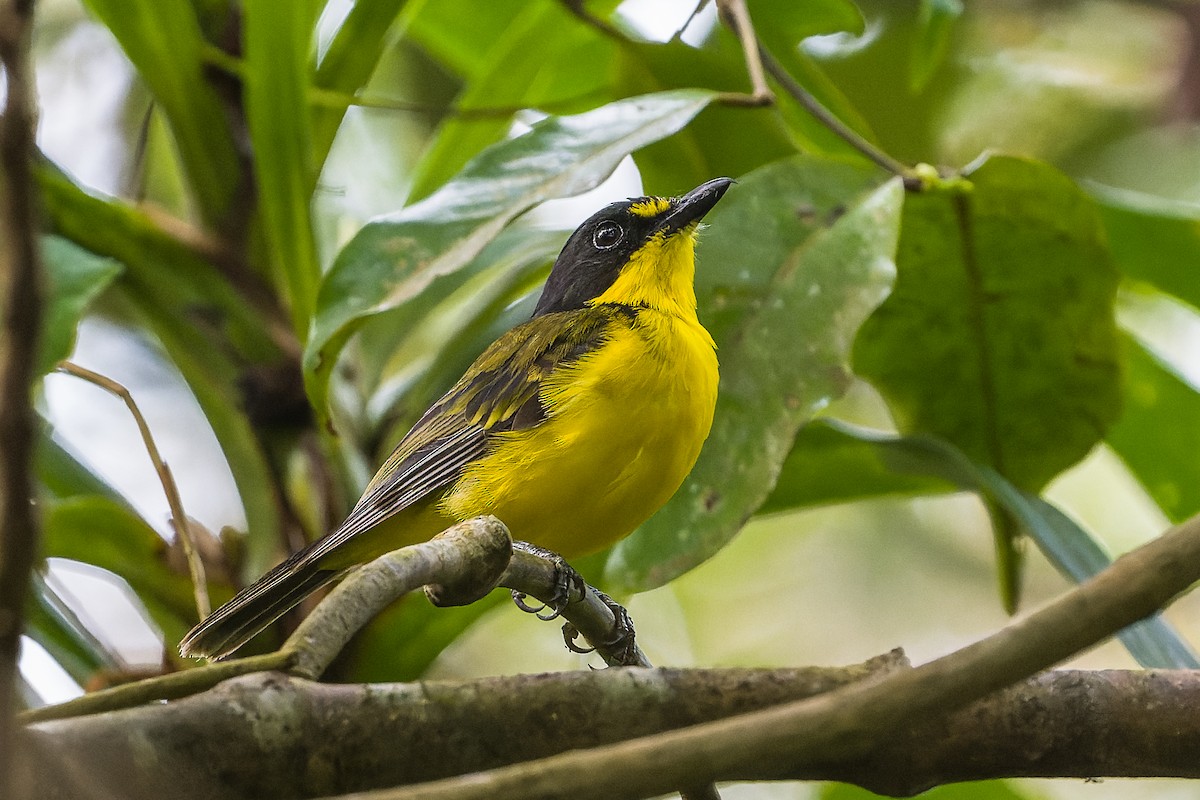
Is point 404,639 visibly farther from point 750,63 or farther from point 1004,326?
point 1004,326

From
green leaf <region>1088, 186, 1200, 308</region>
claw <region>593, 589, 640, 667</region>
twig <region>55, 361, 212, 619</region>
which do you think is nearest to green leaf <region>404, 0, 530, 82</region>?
twig <region>55, 361, 212, 619</region>

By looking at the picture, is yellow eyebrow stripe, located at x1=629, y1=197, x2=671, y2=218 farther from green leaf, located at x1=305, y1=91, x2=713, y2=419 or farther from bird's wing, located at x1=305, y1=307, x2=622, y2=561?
green leaf, located at x1=305, y1=91, x2=713, y2=419

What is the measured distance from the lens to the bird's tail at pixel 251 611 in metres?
2.39

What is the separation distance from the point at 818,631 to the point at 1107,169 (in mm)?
2895

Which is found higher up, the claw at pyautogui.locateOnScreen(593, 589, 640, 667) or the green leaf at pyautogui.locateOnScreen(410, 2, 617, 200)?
the green leaf at pyautogui.locateOnScreen(410, 2, 617, 200)

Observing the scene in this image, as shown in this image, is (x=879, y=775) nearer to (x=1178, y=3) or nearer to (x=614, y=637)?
(x=614, y=637)

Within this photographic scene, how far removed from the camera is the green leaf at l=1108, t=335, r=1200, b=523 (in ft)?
10.7

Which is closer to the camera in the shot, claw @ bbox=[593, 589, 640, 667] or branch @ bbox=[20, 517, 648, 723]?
branch @ bbox=[20, 517, 648, 723]

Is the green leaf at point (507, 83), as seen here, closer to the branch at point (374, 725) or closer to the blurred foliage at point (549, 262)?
the blurred foliage at point (549, 262)

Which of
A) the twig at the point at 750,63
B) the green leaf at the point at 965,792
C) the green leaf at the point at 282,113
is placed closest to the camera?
the twig at the point at 750,63

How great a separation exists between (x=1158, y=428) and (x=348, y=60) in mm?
2274

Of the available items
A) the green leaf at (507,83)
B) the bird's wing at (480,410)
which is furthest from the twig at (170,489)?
the green leaf at (507,83)

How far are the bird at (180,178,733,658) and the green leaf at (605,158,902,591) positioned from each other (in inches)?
7.7

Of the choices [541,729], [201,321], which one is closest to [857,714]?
[541,729]
